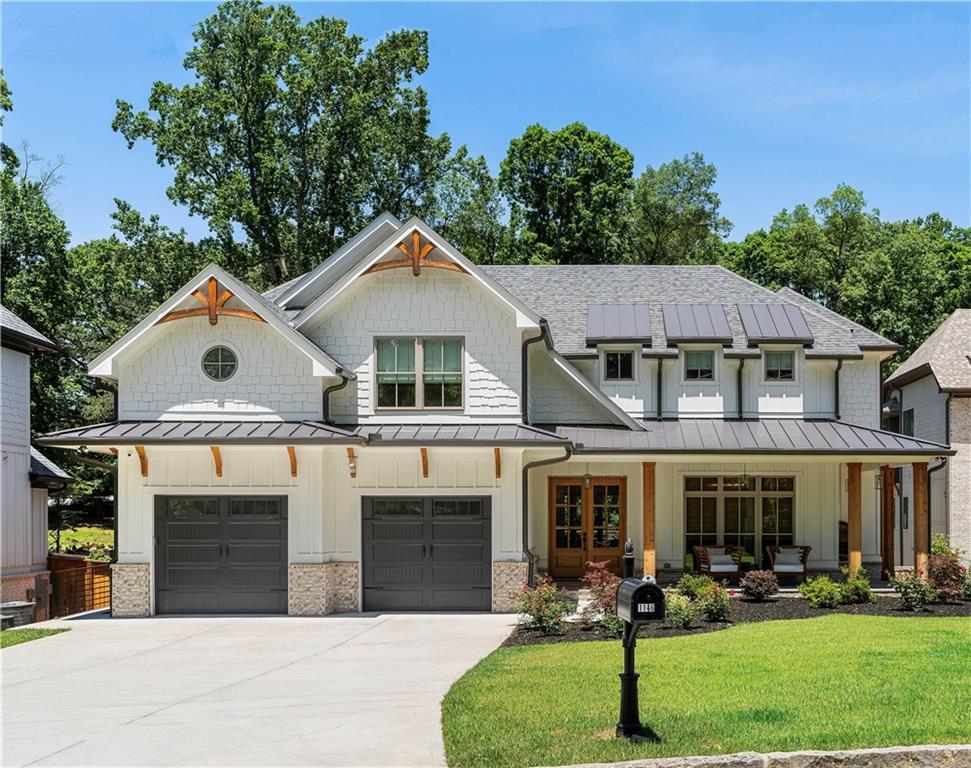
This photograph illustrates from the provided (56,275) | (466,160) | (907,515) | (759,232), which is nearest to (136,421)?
(56,275)

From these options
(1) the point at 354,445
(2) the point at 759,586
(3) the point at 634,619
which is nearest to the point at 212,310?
(1) the point at 354,445

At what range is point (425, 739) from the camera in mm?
9312

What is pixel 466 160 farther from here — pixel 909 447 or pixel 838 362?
pixel 909 447

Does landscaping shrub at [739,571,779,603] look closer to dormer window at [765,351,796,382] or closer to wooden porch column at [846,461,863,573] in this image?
wooden porch column at [846,461,863,573]

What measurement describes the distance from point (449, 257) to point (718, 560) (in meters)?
8.63

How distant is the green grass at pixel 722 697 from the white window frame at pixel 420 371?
7.12 m

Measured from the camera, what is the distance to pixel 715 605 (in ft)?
55.4

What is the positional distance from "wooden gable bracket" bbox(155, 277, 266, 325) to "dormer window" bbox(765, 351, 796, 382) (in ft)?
38.0

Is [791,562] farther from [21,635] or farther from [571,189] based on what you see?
[571,189]

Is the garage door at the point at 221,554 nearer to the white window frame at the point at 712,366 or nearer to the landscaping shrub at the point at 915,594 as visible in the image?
the white window frame at the point at 712,366

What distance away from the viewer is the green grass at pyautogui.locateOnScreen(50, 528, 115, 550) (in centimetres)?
3856

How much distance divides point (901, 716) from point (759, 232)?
148ft

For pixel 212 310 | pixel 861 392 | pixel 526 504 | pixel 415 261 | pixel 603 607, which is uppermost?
pixel 415 261

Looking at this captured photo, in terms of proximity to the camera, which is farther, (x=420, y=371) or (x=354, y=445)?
(x=420, y=371)
